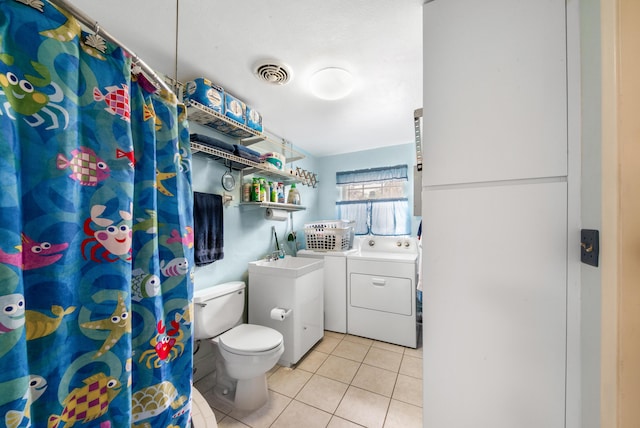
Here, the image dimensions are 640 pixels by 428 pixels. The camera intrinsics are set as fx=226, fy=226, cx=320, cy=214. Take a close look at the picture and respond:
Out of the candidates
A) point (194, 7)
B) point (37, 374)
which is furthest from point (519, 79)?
point (37, 374)

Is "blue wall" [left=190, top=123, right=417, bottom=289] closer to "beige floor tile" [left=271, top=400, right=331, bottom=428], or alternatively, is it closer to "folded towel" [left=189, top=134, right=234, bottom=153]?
"folded towel" [left=189, top=134, right=234, bottom=153]

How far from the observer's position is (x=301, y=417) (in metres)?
1.46

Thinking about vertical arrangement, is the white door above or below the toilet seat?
above

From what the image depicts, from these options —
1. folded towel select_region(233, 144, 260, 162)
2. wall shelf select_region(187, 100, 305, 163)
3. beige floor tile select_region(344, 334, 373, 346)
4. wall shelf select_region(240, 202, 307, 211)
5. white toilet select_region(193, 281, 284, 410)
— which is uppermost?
wall shelf select_region(187, 100, 305, 163)

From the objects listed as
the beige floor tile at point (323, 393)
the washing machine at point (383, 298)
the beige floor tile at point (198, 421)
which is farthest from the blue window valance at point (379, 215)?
the beige floor tile at point (198, 421)

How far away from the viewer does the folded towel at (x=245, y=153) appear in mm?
1871

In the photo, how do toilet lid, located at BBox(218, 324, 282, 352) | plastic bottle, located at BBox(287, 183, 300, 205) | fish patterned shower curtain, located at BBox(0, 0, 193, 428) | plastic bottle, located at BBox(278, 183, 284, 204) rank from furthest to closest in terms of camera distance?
plastic bottle, located at BBox(287, 183, 300, 205) → plastic bottle, located at BBox(278, 183, 284, 204) → toilet lid, located at BBox(218, 324, 282, 352) → fish patterned shower curtain, located at BBox(0, 0, 193, 428)

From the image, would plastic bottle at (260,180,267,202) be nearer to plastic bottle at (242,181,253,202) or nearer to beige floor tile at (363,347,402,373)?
plastic bottle at (242,181,253,202)

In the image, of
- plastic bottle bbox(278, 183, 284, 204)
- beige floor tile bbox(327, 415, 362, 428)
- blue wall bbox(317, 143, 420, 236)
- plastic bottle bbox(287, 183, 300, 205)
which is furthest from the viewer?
blue wall bbox(317, 143, 420, 236)

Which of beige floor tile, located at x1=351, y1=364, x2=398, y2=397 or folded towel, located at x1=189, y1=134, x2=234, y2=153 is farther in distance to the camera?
beige floor tile, located at x1=351, y1=364, x2=398, y2=397

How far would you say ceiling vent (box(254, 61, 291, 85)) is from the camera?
149 centimetres

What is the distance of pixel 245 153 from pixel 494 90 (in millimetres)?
1691

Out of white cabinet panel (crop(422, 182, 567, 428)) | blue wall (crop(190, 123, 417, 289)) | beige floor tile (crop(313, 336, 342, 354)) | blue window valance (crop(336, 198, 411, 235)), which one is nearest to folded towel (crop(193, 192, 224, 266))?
blue wall (crop(190, 123, 417, 289))

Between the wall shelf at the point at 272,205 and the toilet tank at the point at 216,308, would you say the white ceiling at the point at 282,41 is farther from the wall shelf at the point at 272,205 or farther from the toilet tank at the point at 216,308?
the toilet tank at the point at 216,308
